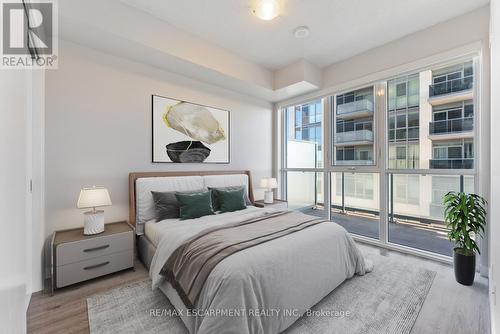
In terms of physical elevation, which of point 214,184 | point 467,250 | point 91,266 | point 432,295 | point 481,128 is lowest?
point 432,295

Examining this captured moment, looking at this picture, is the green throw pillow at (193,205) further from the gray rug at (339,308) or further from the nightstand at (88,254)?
the gray rug at (339,308)

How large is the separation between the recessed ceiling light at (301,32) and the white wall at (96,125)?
170cm

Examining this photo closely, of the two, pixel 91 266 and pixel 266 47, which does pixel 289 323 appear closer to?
pixel 91 266

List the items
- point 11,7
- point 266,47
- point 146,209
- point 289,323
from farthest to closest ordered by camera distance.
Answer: point 266,47 → point 146,209 → point 289,323 → point 11,7

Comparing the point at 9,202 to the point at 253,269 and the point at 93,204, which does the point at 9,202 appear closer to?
the point at 93,204

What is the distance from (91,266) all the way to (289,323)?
2.00 metres

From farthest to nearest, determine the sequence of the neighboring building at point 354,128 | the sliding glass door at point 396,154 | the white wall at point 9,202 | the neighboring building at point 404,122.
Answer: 1. the neighboring building at point 354,128
2. the neighboring building at point 404,122
3. the sliding glass door at point 396,154
4. the white wall at point 9,202

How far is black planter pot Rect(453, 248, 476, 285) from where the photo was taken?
2137mm

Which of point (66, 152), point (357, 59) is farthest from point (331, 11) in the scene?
point (66, 152)

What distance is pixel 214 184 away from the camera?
343 cm

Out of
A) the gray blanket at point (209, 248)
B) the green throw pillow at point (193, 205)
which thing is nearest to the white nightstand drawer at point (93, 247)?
the green throw pillow at point (193, 205)

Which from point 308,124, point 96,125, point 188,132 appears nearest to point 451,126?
point 308,124

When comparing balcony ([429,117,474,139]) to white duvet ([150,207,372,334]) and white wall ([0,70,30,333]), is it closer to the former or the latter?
white duvet ([150,207,372,334])

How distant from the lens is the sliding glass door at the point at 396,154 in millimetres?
2637
